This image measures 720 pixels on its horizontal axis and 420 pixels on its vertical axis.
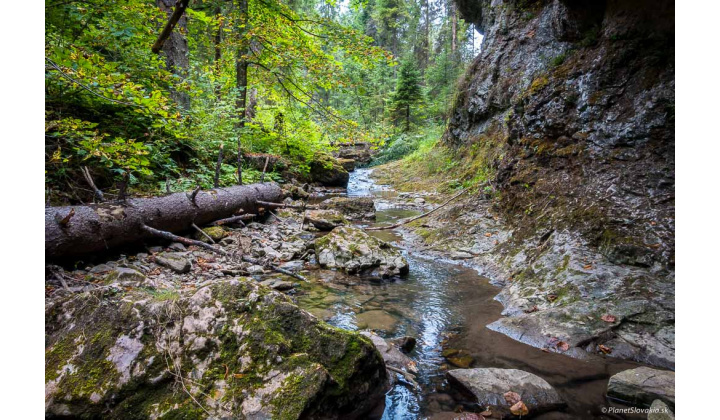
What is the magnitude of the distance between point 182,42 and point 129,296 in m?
8.06

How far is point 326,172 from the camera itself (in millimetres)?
16016

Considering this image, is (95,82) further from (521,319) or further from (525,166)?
(525,166)

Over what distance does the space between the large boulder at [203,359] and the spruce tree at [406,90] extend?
26747 mm

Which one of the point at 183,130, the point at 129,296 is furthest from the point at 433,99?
the point at 129,296

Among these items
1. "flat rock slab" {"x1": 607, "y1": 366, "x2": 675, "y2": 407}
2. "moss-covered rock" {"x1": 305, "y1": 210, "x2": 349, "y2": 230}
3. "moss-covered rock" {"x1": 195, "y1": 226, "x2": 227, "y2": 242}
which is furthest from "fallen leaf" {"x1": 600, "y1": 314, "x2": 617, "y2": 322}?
"moss-covered rock" {"x1": 195, "y1": 226, "x2": 227, "y2": 242}

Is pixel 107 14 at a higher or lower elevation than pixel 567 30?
lower

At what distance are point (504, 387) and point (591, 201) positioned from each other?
3.59 m

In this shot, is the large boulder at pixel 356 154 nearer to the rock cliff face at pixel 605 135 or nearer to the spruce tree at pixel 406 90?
the spruce tree at pixel 406 90

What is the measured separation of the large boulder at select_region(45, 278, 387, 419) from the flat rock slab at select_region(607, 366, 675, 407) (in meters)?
1.85

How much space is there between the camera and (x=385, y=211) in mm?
11734

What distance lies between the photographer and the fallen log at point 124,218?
4.00m

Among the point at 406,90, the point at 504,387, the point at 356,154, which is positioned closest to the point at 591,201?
the point at 504,387

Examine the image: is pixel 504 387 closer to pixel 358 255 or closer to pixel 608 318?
pixel 608 318

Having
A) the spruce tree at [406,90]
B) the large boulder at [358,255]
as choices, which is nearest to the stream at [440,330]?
the large boulder at [358,255]
